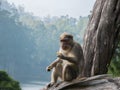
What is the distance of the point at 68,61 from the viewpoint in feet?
14.9

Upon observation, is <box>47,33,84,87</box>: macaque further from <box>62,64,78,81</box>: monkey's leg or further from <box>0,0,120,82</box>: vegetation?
<box>0,0,120,82</box>: vegetation

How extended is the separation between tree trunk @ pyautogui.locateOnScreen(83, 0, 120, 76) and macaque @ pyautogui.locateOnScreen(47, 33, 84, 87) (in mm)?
1691

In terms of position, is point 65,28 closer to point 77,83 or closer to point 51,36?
point 51,36

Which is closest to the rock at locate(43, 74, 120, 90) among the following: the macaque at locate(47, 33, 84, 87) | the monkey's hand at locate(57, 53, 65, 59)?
the macaque at locate(47, 33, 84, 87)

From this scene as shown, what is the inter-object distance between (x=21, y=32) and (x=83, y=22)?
22.4 meters

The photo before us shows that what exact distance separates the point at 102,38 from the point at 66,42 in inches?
80.0

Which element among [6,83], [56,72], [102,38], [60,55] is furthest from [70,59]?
[6,83]

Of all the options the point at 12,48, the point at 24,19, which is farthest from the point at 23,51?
the point at 24,19

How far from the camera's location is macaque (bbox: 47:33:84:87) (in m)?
4.51

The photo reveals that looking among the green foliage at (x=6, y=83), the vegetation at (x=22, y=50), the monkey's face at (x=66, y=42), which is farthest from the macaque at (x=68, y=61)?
the vegetation at (x=22, y=50)

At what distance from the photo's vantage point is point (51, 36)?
193ft

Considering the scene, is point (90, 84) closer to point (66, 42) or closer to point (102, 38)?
point (66, 42)

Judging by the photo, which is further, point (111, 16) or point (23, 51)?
point (23, 51)

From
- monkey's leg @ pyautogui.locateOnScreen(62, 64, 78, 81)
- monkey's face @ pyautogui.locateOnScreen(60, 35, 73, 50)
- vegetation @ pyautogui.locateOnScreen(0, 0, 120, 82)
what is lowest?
monkey's leg @ pyautogui.locateOnScreen(62, 64, 78, 81)
